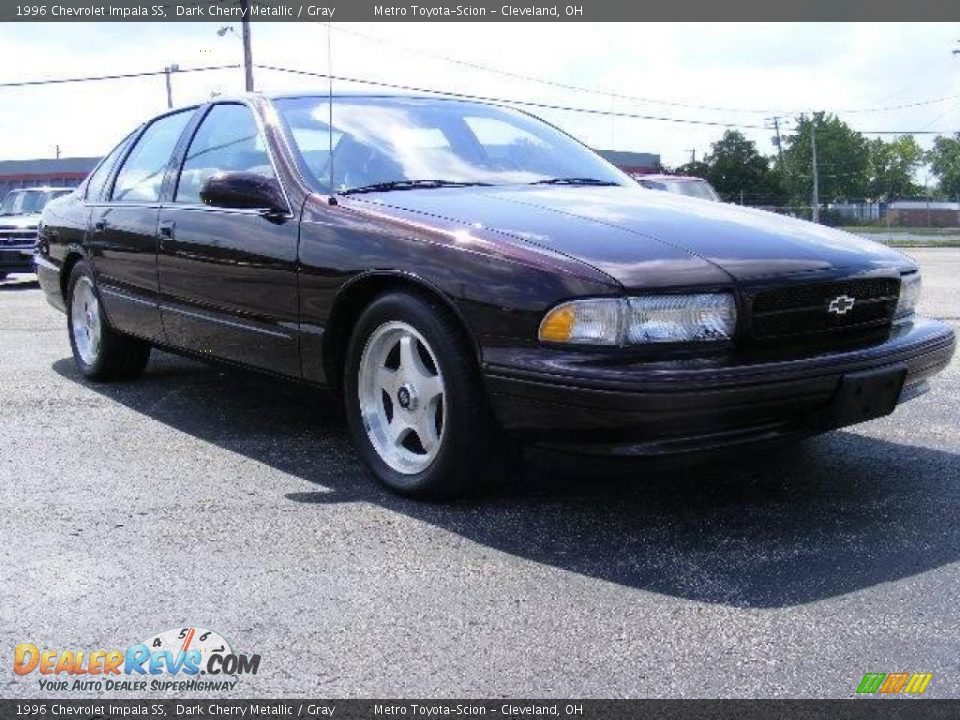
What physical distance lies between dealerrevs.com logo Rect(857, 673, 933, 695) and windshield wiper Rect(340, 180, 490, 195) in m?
2.50

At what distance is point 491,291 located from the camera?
3.35m

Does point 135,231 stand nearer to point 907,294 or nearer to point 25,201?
point 907,294

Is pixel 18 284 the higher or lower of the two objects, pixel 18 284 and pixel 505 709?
the lower

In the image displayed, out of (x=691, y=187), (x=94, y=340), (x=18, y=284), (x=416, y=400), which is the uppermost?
(x=691, y=187)

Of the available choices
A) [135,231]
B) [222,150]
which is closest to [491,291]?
[222,150]

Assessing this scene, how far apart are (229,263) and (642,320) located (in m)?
2.03

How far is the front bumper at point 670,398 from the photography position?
3.10 metres

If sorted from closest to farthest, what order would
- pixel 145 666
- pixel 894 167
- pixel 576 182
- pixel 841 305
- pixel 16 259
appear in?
pixel 145 666
pixel 841 305
pixel 576 182
pixel 16 259
pixel 894 167

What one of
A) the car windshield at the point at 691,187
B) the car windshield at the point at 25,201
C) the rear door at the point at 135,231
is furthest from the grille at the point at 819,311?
the car windshield at the point at 691,187

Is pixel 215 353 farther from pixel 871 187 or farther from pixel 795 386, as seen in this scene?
pixel 871 187

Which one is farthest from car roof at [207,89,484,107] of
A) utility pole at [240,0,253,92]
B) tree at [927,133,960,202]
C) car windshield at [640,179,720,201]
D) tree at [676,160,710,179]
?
tree at [927,133,960,202]

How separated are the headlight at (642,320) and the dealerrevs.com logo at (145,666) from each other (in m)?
1.31

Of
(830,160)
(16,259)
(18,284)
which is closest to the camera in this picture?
(16,259)

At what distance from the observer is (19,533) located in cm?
348
